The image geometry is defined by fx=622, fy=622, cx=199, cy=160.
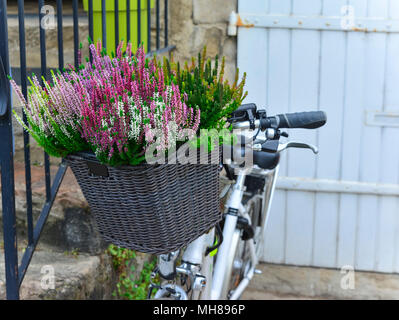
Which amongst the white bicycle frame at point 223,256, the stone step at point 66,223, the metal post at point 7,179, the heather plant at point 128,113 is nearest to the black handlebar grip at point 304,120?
the white bicycle frame at point 223,256

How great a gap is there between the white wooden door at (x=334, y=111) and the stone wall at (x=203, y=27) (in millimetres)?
77

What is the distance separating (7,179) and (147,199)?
72cm

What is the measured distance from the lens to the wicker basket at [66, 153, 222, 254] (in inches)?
64.0

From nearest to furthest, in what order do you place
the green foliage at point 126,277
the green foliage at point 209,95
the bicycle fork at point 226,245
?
the green foliage at point 209,95 < the bicycle fork at point 226,245 < the green foliage at point 126,277

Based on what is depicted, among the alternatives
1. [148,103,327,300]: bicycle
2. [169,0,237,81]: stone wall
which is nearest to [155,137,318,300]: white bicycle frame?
[148,103,327,300]: bicycle

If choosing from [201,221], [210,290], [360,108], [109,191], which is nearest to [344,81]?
[360,108]

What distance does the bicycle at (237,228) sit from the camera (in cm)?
198

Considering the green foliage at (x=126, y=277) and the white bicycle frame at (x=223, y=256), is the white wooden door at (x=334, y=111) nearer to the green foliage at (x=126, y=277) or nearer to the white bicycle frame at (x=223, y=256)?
the white bicycle frame at (x=223, y=256)

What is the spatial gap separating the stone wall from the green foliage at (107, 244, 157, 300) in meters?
1.25

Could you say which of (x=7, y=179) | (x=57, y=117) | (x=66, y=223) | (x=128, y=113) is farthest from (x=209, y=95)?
(x=66, y=223)

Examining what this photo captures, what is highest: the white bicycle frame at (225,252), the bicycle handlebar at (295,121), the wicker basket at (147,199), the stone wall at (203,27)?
the stone wall at (203,27)

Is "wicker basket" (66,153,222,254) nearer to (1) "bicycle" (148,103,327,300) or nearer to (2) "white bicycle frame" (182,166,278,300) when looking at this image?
(1) "bicycle" (148,103,327,300)
